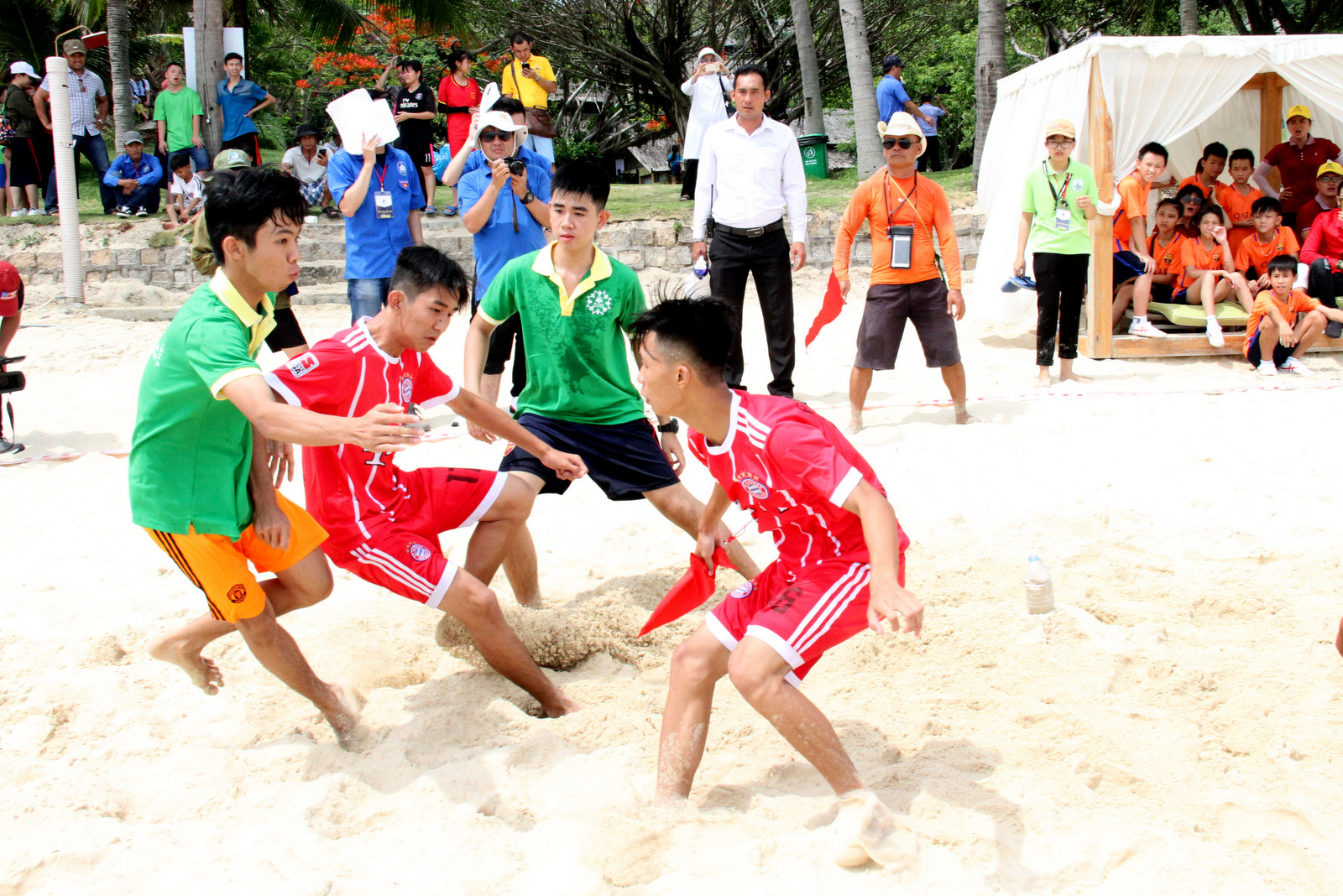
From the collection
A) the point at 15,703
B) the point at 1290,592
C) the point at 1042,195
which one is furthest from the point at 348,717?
the point at 1042,195

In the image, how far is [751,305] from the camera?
10.6 metres

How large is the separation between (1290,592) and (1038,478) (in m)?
1.51

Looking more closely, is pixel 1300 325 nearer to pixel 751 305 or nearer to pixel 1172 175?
pixel 1172 175

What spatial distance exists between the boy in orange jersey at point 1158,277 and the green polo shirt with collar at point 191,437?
23.9ft

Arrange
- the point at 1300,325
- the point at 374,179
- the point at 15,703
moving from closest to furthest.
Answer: the point at 15,703, the point at 374,179, the point at 1300,325

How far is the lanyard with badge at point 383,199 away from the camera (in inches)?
259

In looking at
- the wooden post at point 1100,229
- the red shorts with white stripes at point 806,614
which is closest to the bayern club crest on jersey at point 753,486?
the red shorts with white stripes at point 806,614

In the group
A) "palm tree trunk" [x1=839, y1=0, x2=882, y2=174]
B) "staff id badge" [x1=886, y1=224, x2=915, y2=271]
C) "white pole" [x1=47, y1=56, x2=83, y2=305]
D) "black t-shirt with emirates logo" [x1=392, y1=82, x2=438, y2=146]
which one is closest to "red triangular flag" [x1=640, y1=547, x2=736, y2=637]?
"staff id badge" [x1=886, y1=224, x2=915, y2=271]

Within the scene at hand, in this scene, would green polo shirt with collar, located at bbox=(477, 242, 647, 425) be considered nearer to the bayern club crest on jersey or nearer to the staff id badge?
the bayern club crest on jersey

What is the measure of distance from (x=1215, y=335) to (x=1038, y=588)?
5434 mm

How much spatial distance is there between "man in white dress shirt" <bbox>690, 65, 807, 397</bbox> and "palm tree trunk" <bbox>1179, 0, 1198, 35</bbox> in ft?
39.9

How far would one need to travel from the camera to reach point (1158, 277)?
8531 millimetres

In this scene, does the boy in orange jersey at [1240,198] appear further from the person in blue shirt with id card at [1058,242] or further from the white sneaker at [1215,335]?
the person in blue shirt with id card at [1058,242]

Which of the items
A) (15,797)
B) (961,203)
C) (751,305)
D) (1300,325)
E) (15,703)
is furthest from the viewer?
(961,203)
